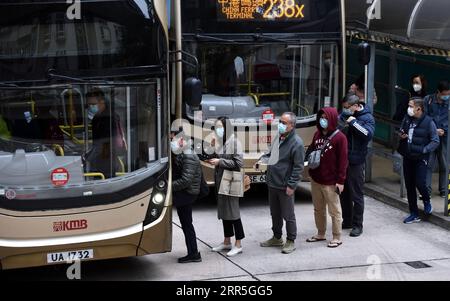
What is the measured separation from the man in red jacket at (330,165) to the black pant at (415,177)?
147 centimetres

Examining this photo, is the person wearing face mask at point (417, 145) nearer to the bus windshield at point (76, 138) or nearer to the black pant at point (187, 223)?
the black pant at point (187, 223)

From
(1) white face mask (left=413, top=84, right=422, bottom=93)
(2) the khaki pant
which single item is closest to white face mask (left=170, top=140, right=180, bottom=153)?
(2) the khaki pant

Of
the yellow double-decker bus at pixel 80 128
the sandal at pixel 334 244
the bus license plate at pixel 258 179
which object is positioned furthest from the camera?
the bus license plate at pixel 258 179

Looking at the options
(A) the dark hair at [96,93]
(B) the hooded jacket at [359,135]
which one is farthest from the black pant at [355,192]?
(A) the dark hair at [96,93]

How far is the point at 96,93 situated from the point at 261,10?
421cm

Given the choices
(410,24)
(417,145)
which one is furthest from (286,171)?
(410,24)

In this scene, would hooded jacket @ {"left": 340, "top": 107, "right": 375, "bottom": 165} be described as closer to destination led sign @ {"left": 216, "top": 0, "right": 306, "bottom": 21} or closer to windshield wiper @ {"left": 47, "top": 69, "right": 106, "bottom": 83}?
destination led sign @ {"left": 216, "top": 0, "right": 306, "bottom": 21}

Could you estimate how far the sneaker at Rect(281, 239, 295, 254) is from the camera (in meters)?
8.63

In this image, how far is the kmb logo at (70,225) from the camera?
683 centimetres

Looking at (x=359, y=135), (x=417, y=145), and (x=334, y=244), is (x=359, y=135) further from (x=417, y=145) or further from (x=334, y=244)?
(x=334, y=244)

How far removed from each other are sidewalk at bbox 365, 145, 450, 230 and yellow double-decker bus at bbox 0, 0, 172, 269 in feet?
14.3

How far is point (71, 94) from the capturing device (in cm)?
686

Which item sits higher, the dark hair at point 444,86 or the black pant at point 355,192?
the dark hair at point 444,86

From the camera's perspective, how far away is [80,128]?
6957 millimetres
